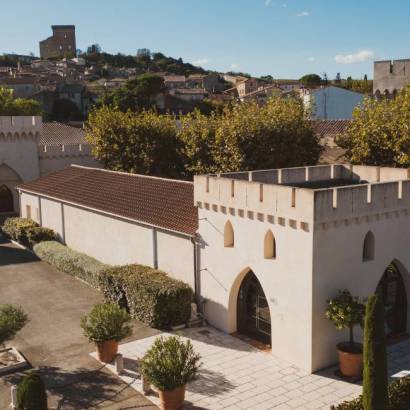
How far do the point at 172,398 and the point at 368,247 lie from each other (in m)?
8.55

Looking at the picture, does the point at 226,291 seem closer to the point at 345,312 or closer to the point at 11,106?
the point at 345,312

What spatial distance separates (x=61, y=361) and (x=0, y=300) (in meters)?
7.82

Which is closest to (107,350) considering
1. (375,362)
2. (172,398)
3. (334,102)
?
(172,398)

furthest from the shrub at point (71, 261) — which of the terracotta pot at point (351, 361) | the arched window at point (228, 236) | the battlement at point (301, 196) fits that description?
the terracotta pot at point (351, 361)

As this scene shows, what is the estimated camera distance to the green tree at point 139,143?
41188mm

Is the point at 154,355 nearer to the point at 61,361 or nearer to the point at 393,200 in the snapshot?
the point at 61,361

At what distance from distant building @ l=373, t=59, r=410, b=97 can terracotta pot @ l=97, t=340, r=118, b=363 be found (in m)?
38.1

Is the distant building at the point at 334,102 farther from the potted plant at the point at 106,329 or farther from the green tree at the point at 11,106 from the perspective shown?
the potted plant at the point at 106,329

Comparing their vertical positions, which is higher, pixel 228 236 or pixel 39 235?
pixel 228 236

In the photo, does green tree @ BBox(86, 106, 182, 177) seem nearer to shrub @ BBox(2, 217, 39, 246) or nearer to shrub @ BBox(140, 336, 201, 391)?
shrub @ BBox(2, 217, 39, 246)

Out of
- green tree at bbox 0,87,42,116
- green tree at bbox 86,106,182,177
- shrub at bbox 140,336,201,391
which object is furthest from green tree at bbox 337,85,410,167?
green tree at bbox 0,87,42,116

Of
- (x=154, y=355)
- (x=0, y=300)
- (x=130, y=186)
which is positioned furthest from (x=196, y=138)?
(x=154, y=355)

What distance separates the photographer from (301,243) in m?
17.2

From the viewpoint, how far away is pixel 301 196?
1688 centimetres
